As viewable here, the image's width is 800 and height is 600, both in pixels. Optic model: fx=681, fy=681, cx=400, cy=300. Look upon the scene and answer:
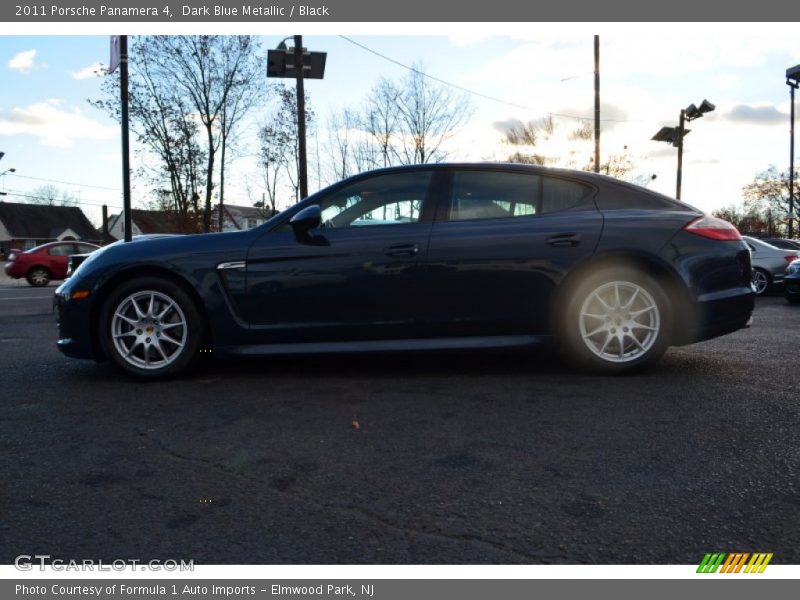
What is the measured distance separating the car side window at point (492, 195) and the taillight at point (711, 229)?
1.07 m

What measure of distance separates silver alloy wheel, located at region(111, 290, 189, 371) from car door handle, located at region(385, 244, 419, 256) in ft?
4.85

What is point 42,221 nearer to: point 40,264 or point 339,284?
point 40,264

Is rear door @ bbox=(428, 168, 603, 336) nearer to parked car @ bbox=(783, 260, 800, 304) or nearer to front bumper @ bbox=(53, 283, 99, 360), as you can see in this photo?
front bumper @ bbox=(53, 283, 99, 360)

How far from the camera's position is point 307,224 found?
4512 mm

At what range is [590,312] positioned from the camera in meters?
4.58

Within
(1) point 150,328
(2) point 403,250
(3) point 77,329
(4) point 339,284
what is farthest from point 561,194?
(3) point 77,329

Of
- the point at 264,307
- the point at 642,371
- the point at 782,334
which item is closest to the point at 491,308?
the point at 642,371

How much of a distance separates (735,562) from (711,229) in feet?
10.5

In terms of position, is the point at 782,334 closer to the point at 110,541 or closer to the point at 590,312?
the point at 590,312

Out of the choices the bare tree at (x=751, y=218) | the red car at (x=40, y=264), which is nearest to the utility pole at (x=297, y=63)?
the red car at (x=40, y=264)

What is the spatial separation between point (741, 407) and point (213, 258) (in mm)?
3343

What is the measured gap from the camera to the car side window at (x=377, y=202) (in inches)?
185
